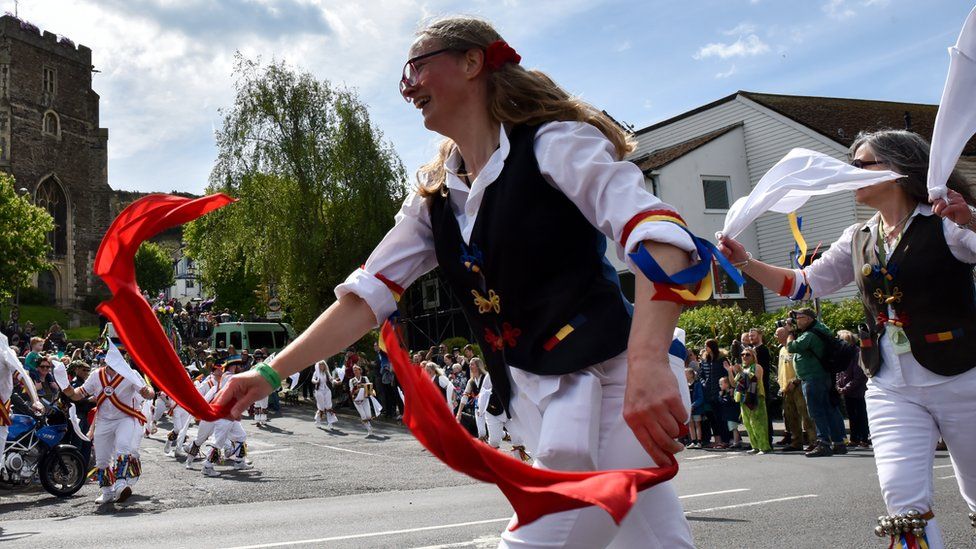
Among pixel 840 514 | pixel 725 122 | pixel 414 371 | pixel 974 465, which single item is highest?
pixel 725 122

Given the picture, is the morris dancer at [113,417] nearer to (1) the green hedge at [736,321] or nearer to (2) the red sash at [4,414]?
(2) the red sash at [4,414]

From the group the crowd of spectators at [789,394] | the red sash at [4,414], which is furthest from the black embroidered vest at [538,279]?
the crowd of spectators at [789,394]

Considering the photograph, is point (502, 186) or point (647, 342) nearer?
point (647, 342)

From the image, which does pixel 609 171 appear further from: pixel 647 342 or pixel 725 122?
pixel 725 122

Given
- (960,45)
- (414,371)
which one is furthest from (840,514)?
(414,371)

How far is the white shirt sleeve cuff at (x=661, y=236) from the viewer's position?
2.17m

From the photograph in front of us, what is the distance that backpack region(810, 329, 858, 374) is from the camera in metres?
13.3

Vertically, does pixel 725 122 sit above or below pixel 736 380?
above

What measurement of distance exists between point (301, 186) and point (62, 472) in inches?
875

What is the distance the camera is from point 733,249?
4016 millimetres

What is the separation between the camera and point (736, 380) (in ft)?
49.6

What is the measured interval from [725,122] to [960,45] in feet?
103

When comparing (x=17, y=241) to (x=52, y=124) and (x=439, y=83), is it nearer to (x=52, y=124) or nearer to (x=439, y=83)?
(x=52, y=124)

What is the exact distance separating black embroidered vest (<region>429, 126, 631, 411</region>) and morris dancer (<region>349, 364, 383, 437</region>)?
20389 mm
